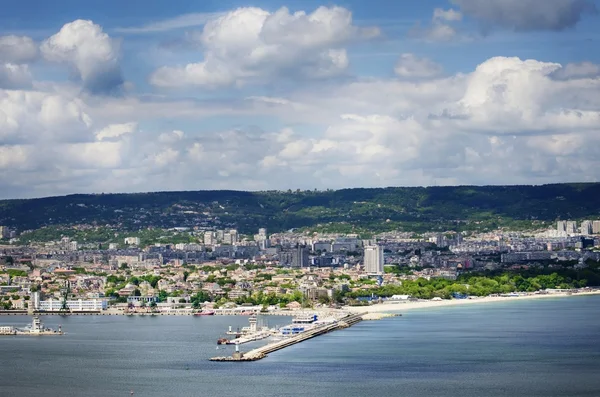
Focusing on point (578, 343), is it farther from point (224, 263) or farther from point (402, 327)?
point (224, 263)

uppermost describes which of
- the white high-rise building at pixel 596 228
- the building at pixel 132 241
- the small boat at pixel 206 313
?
the white high-rise building at pixel 596 228

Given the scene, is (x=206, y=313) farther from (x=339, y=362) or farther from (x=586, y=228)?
(x=586, y=228)

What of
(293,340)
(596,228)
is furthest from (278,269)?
(293,340)

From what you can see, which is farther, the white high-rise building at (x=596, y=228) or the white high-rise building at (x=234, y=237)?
the white high-rise building at (x=234, y=237)

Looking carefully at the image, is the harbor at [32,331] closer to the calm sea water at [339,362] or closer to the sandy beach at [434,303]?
the calm sea water at [339,362]

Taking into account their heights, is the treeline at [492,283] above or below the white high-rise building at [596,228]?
below

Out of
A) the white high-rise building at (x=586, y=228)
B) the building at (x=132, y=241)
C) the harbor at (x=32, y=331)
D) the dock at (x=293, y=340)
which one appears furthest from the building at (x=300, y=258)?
the harbor at (x=32, y=331)

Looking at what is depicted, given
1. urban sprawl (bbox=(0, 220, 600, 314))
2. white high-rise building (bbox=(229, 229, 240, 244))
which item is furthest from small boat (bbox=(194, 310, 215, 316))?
white high-rise building (bbox=(229, 229, 240, 244))
